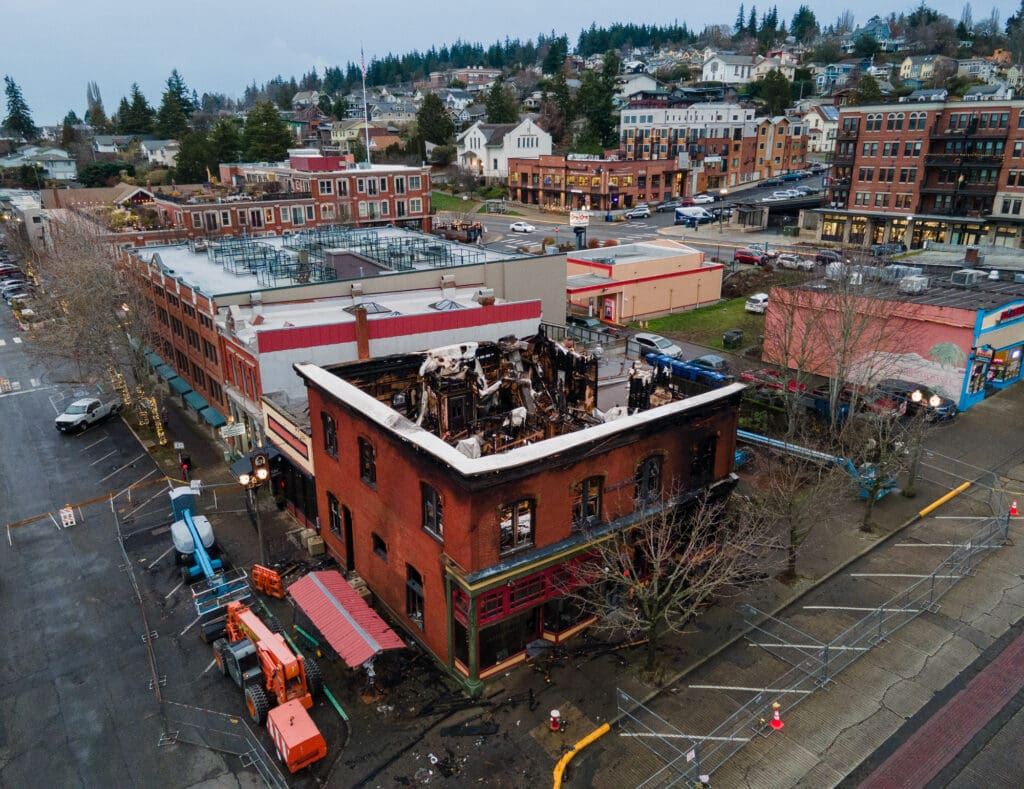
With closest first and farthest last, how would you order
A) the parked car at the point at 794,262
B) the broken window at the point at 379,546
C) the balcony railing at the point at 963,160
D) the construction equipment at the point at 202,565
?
the broken window at the point at 379,546
the construction equipment at the point at 202,565
the parked car at the point at 794,262
the balcony railing at the point at 963,160

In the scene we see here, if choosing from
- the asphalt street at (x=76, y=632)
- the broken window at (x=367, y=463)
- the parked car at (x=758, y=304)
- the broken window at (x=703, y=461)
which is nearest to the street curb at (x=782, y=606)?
the broken window at (x=703, y=461)

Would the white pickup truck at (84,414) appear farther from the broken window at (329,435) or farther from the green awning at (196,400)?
the broken window at (329,435)

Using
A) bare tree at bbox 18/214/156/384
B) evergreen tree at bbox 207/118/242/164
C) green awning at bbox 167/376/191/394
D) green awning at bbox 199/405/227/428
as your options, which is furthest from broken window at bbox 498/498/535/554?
evergreen tree at bbox 207/118/242/164

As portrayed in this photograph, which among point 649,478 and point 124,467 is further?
point 124,467

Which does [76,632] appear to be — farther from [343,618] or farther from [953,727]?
[953,727]

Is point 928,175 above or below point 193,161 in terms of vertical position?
below

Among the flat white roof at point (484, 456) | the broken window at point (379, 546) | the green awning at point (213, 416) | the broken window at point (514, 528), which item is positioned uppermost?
the flat white roof at point (484, 456)

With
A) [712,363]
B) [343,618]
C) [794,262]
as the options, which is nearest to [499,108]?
[794,262]
